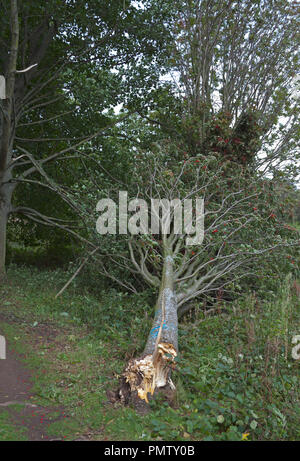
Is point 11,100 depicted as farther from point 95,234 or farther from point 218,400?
point 218,400

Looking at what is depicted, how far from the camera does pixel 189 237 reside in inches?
283

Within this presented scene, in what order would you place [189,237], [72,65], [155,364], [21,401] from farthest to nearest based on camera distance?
1. [72,65]
2. [189,237]
3. [155,364]
4. [21,401]

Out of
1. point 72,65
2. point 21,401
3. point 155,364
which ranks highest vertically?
point 72,65

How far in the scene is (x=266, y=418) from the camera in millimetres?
4000

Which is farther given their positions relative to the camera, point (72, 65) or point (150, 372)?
point (72, 65)

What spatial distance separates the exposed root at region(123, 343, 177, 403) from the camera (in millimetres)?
4273

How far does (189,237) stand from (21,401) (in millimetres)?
3978

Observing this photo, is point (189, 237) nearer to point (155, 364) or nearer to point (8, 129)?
point (155, 364)

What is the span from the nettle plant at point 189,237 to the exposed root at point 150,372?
22.2 inches

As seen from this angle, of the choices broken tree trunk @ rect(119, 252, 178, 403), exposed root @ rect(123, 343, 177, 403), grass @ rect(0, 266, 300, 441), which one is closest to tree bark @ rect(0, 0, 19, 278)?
grass @ rect(0, 266, 300, 441)

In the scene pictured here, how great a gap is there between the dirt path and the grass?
0.06 m

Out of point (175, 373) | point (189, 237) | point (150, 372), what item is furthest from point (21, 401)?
point (189, 237)

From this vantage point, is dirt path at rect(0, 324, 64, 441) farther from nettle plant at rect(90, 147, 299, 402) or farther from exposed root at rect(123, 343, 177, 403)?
nettle plant at rect(90, 147, 299, 402)
